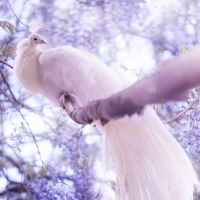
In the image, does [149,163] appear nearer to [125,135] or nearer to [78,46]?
[125,135]

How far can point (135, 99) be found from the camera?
1.21 feet

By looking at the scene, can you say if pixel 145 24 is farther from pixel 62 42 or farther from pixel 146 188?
pixel 146 188

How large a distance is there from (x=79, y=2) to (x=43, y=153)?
0.55 m

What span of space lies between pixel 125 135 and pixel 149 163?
87mm

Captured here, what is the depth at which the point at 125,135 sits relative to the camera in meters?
0.75

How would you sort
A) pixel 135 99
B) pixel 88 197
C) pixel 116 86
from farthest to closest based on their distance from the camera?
pixel 88 197
pixel 116 86
pixel 135 99

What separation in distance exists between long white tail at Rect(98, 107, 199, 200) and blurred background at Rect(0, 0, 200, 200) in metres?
0.50

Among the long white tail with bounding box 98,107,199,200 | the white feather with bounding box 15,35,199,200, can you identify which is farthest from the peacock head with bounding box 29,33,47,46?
the long white tail with bounding box 98,107,199,200

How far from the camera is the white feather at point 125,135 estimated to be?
67 centimetres

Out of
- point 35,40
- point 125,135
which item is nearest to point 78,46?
point 35,40

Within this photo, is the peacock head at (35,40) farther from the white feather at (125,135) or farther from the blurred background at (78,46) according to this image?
the blurred background at (78,46)

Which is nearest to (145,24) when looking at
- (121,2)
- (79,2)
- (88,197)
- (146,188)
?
(121,2)

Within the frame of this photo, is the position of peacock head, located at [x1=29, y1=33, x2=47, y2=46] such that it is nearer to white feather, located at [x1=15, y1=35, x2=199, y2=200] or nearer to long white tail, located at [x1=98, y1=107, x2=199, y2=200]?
white feather, located at [x1=15, y1=35, x2=199, y2=200]

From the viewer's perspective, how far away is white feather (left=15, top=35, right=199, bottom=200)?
2.21 ft
